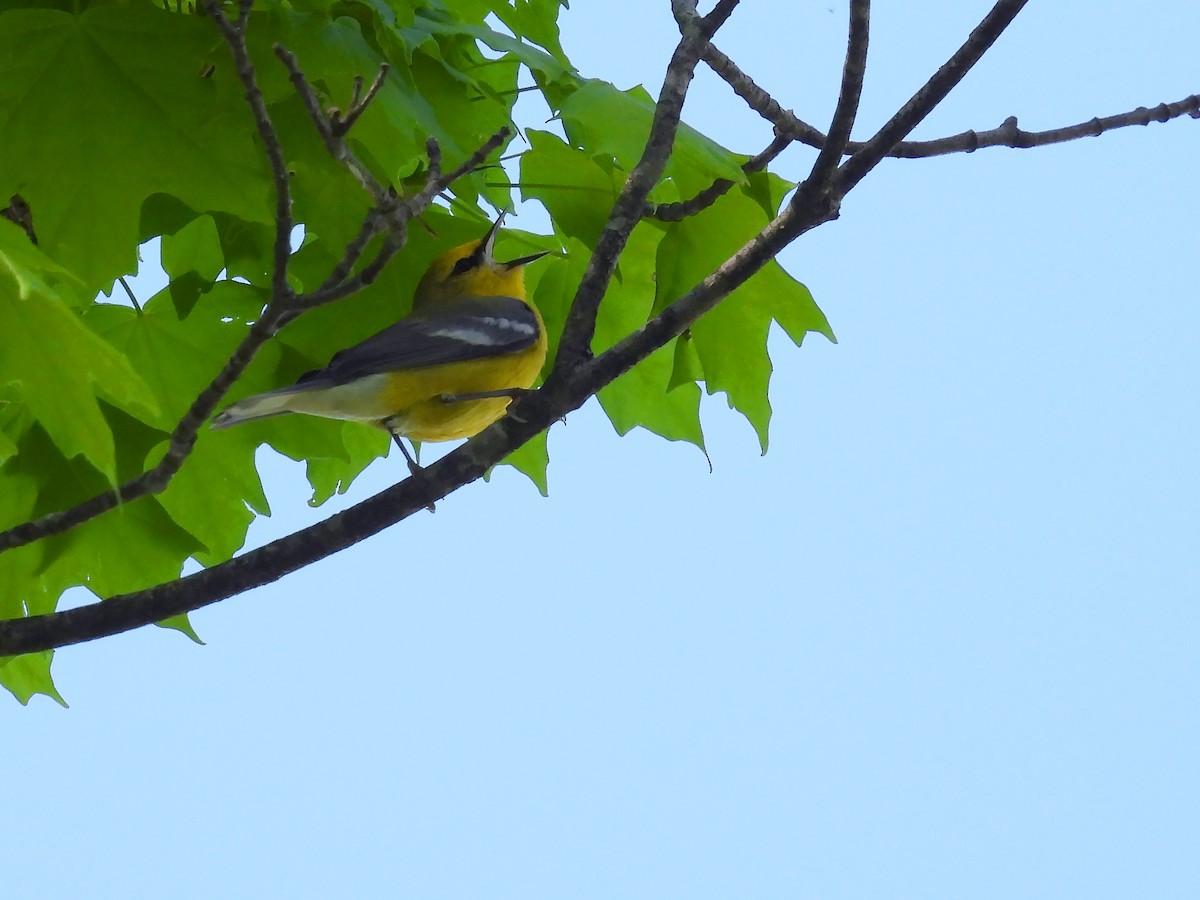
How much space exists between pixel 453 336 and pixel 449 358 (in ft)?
0.16

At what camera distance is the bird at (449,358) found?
2.13 metres

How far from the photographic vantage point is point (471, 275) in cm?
262

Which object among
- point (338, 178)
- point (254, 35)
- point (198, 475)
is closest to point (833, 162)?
point (338, 178)

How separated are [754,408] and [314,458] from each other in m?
0.84

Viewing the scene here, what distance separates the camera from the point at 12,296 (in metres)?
1.12

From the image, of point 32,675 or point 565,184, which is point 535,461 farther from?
point 32,675

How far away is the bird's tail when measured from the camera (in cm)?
186

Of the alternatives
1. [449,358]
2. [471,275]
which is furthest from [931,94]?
[471,275]

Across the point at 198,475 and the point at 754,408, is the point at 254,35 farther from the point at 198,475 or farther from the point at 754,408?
the point at 754,408

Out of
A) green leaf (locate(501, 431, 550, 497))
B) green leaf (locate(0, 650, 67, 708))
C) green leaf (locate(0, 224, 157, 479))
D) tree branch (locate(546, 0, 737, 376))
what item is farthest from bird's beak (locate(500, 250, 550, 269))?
green leaf (locate(0, 224, 157, 479))

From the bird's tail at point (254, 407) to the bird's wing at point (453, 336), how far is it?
0.54 ft

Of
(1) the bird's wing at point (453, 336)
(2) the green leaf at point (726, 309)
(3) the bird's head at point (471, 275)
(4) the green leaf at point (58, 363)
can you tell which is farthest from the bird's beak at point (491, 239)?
(4) the green leaf at point (58, 363)

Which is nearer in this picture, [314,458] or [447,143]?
[447,143]

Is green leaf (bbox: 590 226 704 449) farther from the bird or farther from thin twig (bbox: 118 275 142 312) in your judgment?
thin twig (bbox: 118 275 142 312)
